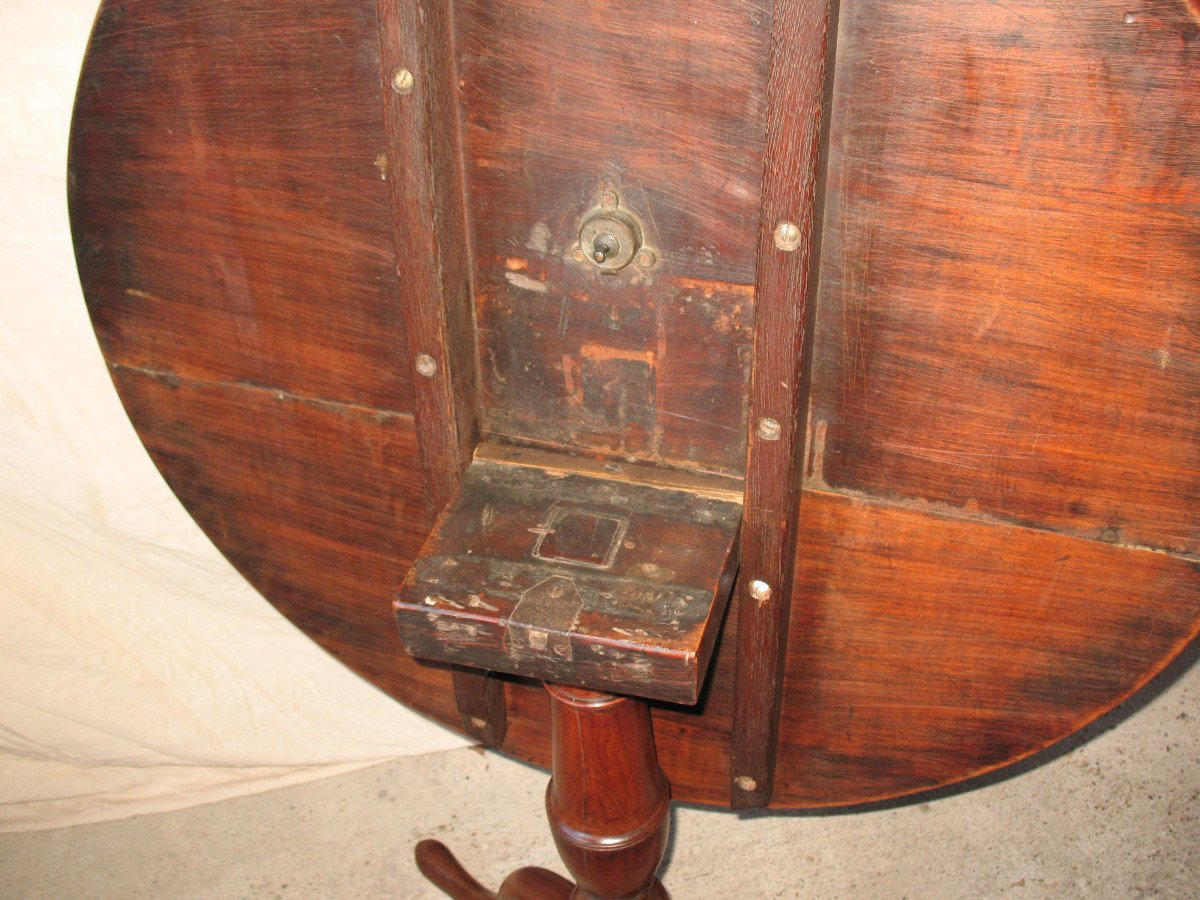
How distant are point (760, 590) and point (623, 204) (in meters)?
0.45

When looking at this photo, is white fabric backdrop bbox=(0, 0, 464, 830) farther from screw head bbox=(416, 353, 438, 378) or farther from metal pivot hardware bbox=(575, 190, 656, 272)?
metal pivot hardware bbox=(575, 190, 656, 272)

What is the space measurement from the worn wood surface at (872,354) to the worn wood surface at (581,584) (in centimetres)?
16

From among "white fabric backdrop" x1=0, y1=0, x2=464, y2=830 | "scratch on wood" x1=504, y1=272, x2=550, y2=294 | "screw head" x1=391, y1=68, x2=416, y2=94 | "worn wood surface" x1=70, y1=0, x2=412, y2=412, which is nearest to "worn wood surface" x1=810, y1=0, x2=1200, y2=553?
"scratch on wood" x1=504, y1=272, x2=550, y2=294

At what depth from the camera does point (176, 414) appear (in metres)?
1.65

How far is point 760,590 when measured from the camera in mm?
1325

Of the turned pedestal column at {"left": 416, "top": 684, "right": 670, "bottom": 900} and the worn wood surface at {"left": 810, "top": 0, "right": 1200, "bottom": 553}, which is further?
the turned pedestal column at {"left": 416, "top": 684, "right": 670, "bottom": 900}

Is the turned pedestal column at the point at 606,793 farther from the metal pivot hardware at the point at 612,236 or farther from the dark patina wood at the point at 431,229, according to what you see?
the metal pivot hardware at the point at 612,236

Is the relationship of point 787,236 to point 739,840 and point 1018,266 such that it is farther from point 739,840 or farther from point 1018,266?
point 739,840

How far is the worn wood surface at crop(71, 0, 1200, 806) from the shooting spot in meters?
1.08

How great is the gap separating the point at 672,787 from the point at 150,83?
1.13 m

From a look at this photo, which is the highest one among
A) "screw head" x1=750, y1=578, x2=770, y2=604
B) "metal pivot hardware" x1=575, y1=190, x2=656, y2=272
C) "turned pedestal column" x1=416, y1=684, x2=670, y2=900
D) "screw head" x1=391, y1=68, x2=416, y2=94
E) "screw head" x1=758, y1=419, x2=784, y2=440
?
"screw head" x1=391, y1=68, x2=416, y2=94

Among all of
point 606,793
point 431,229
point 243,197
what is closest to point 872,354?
point 431,229

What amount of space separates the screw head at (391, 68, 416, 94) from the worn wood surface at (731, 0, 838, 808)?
1.21ft

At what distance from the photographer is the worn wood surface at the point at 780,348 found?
1050mm
